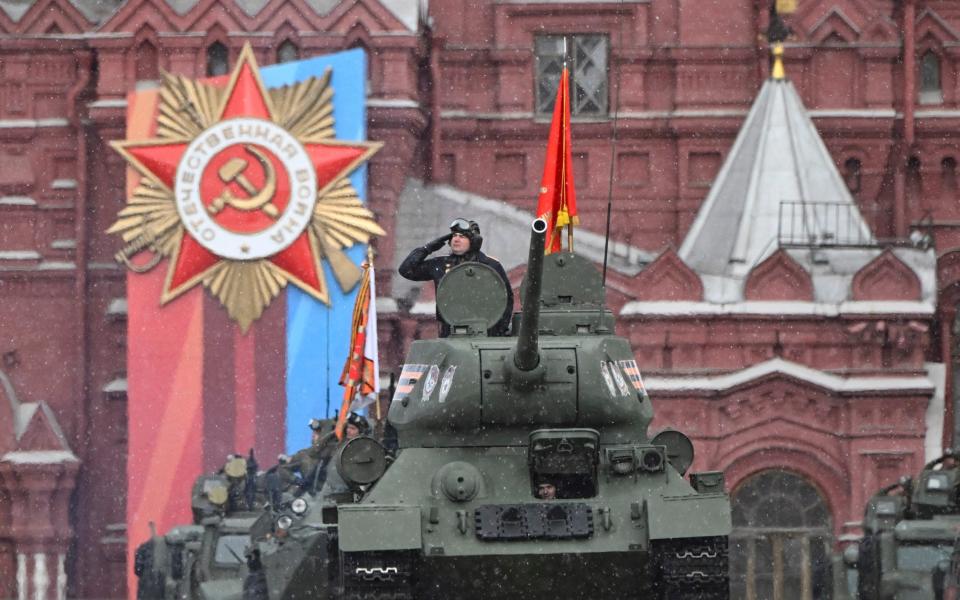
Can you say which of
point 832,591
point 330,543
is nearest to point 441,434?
point 330,543

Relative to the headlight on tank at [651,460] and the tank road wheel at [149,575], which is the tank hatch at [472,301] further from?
the tank road wheel at [149,575]

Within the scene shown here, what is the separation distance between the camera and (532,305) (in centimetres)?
1302

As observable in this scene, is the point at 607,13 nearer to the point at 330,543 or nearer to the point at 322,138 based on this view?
the point at 322,138

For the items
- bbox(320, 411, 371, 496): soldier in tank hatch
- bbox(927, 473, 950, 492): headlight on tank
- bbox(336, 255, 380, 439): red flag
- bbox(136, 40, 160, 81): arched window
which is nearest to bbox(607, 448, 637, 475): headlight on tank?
bbox(320, 411, 371, 496): soldier in tank hatch

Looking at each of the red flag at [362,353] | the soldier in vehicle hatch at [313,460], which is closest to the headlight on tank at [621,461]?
the soldier in vehicle hatch at [313,460]

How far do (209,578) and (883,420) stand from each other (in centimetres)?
942

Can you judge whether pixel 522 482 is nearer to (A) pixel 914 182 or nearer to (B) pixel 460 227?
(B) pixel 460 227

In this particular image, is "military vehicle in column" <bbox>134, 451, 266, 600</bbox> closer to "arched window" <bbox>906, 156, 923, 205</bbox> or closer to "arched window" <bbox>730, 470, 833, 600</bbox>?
"arched window" <bbox>730, 470, 833, 600</bbox>

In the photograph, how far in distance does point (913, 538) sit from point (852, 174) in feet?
29.4

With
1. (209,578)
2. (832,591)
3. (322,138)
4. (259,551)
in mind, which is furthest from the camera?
(322,138)

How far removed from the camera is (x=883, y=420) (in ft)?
86.0

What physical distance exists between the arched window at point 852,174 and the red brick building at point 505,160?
3 cm

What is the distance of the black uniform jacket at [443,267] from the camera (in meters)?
14.6

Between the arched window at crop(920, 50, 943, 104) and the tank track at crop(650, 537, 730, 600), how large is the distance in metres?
16.6
